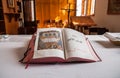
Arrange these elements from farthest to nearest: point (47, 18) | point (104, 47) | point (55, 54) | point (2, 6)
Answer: point (47, 18) → point (2, 6) → point (104, 47) → point (55, 54)

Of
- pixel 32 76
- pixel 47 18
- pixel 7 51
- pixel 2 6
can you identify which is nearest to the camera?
pixel 32 76

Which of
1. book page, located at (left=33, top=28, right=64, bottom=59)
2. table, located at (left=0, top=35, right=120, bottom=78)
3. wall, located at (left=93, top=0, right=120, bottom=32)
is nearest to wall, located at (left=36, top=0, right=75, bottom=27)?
wall, located at (left=93, top=0, right=120, bottom=32)

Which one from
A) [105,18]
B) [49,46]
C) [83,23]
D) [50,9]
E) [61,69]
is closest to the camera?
[61,69]

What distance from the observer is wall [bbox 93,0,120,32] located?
2.54 meters

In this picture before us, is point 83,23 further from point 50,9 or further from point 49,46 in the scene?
point 50,9

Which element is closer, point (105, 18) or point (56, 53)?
point (56, 53)

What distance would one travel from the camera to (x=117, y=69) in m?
0.65

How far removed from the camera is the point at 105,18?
309cm

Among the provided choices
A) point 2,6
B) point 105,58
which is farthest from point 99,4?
point 105,58

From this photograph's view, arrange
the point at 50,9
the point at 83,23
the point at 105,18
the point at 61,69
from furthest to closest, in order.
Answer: the point at 50,9 < the point at 83,23 < the point at 105,18 < the point at 61,69

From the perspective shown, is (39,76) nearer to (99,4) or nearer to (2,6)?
(2,6)

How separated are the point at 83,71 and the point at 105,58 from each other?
245mm

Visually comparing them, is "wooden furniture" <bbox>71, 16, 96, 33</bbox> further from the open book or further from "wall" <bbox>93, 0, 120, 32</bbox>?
the open book

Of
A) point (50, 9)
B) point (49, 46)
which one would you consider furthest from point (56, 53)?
point (50, 9)
